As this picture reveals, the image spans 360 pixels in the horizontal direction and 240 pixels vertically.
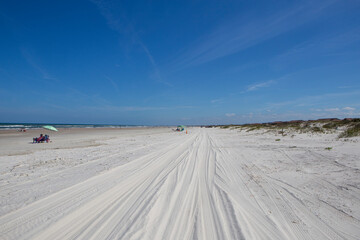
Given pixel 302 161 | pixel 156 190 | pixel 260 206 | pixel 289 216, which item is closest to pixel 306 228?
pixel 289 216

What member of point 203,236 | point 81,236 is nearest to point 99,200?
point 81,236

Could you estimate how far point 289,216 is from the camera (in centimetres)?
304

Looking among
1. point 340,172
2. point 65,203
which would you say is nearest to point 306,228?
point 340,172

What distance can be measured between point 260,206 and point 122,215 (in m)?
2.70

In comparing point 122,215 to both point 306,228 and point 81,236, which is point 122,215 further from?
point 306,228

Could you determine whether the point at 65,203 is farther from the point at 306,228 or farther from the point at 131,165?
the point at 306,228

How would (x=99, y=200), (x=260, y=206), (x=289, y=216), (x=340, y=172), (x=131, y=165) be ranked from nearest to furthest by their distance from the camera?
(x=289, y=216) → (x=260, y=206) → (x=99, y=200) → (x=340, y=172) → (x=131, y=165)

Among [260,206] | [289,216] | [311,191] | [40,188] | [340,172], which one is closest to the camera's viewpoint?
[289,216]

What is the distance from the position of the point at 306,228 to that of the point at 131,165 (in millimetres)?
5701

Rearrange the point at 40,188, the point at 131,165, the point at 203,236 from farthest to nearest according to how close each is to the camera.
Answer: the point at 131,165
the point at 40,188
the point at 203,236

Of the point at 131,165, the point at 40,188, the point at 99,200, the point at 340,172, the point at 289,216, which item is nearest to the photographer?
the point at 289,216

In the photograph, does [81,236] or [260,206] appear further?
[260,206]

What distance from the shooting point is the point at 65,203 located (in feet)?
11.8

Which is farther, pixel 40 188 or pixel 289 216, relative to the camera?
pixel 40 188
